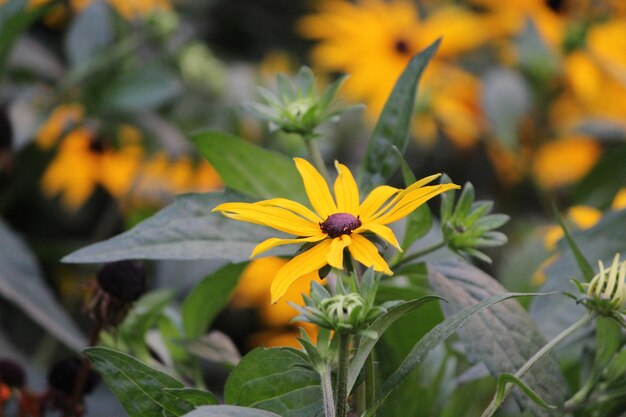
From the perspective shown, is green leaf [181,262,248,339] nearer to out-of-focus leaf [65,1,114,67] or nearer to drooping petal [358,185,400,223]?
drooping petal [358,185,400,223]

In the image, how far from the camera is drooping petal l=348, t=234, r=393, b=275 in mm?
427

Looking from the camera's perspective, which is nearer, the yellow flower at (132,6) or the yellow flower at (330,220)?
the yellow flower at (330,220)

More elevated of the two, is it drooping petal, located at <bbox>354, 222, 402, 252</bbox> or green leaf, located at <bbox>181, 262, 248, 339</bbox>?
drooping petal, located at <bbox>354, 222, 402, 252</bbox>

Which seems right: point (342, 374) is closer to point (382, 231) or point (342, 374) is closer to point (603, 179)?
point (382, 231)

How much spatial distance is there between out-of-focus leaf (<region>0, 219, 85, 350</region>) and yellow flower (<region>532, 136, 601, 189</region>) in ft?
2.55

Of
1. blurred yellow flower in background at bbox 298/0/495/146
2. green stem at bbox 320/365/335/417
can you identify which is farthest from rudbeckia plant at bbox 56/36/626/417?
blurred yellow flower in background at bbox 298/0/495/146

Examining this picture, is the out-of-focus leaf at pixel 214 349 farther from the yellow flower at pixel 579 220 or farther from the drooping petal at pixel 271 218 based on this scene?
the yellow flower at pixel 579 220

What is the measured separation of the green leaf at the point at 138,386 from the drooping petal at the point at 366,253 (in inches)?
4.4

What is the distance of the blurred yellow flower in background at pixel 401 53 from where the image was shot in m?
1.37

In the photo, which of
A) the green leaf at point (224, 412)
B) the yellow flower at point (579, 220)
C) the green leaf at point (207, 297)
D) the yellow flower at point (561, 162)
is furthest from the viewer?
the yellow flower at point (561, 162)

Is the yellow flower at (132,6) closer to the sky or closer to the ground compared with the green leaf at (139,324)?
closer to the sky

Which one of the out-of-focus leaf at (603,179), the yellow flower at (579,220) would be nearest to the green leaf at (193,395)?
the yellow flower at (579,220)

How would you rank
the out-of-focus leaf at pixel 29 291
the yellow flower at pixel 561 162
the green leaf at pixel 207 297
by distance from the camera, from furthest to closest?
the yellow flower at pixel 561 162 → the out-of-focus leaf at pixel 29 291 → the green leaf at pixel 207 297

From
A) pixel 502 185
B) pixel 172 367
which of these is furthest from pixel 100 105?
pixel 502 185
